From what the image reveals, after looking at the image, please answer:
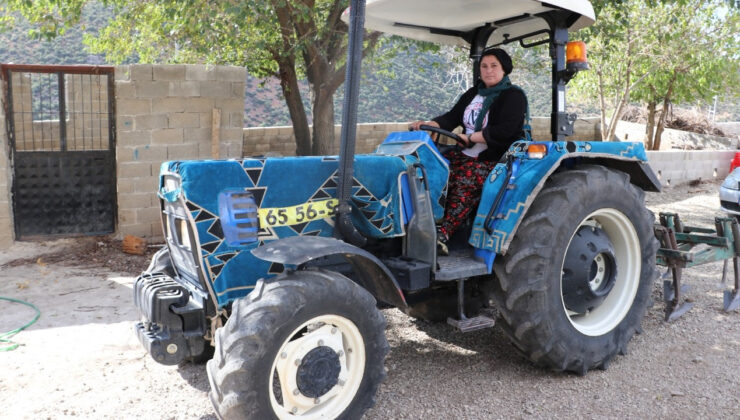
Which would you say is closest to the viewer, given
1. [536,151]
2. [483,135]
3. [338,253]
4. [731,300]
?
[338,253]

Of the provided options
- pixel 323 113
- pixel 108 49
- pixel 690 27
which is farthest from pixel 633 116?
pixel 108 49

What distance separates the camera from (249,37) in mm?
9578

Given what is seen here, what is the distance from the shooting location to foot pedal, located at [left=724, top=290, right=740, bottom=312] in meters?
5.26

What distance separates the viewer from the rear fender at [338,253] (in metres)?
2.87

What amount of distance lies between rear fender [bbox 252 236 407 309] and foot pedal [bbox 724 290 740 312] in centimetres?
328

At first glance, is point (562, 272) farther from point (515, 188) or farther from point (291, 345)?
point (291, 345)

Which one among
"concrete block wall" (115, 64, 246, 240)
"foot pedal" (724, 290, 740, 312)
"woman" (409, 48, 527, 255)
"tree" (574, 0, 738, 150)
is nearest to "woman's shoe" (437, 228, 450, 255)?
"woman" (409, 48, 527, 255)

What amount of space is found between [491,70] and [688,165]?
37.7 ft

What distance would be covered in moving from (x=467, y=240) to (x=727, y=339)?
2225 millimetres

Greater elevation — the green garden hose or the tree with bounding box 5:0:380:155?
the tree with bounding box 5:0:380:155

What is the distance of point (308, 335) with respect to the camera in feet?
9.67

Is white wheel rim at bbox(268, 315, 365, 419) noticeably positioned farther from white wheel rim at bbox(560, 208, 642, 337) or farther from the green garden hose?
the green garden hose

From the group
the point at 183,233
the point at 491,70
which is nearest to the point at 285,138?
the point at 491,70

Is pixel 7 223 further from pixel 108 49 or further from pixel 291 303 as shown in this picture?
pixel 291 303
